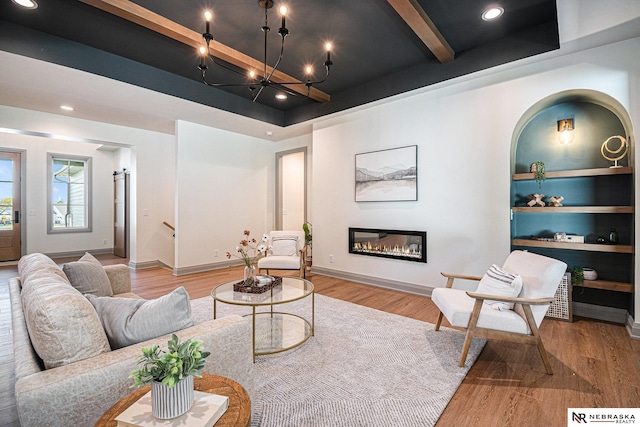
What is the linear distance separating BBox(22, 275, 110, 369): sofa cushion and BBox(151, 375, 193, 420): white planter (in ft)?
1.49

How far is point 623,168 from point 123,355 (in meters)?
4.20

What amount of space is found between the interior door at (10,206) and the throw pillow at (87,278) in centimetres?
567

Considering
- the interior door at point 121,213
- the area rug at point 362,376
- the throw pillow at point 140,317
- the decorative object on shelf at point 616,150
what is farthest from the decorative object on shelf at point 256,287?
the interior door at point 121,213

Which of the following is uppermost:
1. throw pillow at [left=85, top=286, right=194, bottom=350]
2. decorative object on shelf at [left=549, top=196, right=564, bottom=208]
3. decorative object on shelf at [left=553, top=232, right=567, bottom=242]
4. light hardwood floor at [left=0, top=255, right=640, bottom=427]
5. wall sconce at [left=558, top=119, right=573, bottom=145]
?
wall sconce at [left=558, top=119, right=573, bottom=145]

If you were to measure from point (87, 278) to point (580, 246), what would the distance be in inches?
181

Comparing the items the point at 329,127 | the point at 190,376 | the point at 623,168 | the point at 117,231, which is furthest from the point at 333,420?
the point at 117,231

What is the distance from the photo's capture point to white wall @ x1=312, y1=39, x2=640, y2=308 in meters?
3.03

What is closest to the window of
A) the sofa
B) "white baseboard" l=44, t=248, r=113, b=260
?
"white baseboard" l=44, t=248, r=113, b=260

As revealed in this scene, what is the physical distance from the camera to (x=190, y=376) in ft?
3.11

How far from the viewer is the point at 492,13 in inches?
112

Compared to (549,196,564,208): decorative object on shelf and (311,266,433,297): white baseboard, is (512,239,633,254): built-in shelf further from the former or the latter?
(311,266,433,297): white baseboard

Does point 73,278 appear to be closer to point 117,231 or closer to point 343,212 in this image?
point 343,212

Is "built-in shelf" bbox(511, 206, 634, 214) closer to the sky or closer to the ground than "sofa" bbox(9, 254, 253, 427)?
closer to the sky

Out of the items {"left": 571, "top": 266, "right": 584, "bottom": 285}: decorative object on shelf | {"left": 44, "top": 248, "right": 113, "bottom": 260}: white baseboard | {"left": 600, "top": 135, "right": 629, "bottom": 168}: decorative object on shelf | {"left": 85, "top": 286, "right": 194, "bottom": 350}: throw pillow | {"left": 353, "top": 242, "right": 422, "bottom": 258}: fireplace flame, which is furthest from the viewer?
{"left": 44, "top": 248, "right": 113, "bottom": 260}: white baseboard
